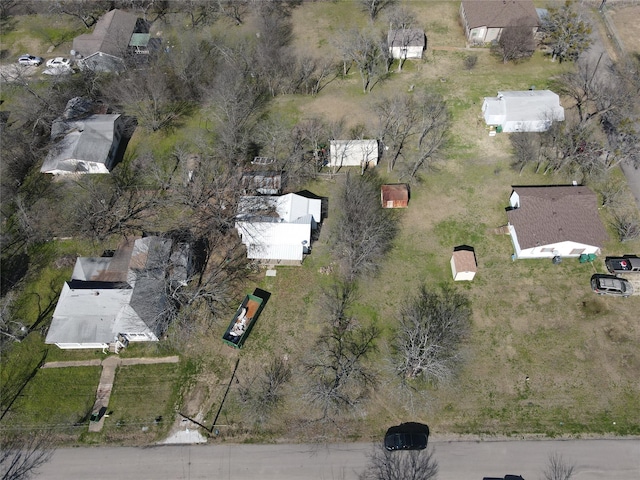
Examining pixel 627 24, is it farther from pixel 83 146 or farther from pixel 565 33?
pixel 83 146

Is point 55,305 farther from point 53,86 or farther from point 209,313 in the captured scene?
point 53,86

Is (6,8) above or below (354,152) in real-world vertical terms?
above

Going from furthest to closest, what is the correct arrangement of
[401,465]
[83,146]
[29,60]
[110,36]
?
[29,60] < [110,36] < [83,146] < [401,465]

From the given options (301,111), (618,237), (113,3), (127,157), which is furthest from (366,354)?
(113,3)

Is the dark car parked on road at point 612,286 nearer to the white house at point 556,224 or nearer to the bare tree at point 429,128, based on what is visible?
the white house at point 556,224

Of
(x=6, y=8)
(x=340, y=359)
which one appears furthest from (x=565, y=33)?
(x=6, y=8)

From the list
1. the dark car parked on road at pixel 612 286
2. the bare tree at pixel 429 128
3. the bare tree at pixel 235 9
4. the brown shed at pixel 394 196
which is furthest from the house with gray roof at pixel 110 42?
the dark car parked on road at pixel 612 286
